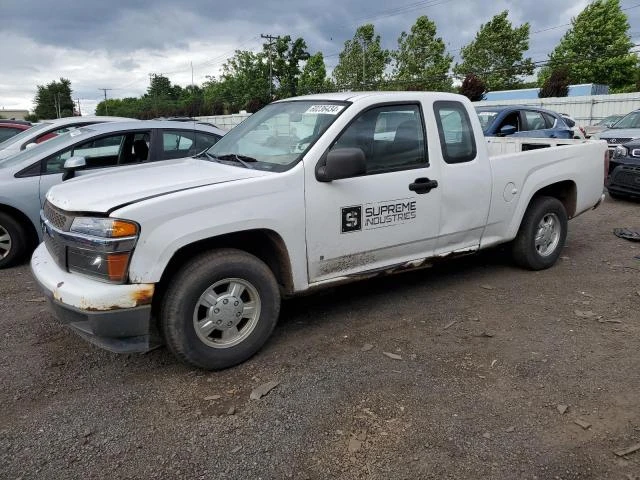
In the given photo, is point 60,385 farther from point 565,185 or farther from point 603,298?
point 565,185

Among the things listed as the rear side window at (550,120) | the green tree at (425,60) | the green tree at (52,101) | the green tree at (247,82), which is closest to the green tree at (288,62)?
the green tree at (247,82)

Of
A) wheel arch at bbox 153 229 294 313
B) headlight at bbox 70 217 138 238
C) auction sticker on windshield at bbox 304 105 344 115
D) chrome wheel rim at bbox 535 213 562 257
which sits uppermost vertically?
auction sticker on windshield at bbox 304 105 344 115

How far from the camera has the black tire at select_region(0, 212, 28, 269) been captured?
585 cm

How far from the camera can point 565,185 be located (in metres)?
5.82

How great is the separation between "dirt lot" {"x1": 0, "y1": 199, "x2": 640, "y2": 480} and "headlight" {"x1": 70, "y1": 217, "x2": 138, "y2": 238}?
1032 millimetres

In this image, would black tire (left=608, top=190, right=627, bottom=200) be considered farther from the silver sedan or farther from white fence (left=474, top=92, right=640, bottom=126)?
white fence (left=474, top=92, right=640, bottom=126)

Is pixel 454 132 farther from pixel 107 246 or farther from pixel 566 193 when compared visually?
pixel 107 246

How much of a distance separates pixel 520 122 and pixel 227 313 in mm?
9722

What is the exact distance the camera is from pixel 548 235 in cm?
569

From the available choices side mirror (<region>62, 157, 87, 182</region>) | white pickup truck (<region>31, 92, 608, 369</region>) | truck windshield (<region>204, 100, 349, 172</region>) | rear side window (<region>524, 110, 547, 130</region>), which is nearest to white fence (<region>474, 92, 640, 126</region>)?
rear side window (<region>524, 110, 547, 130</region>)

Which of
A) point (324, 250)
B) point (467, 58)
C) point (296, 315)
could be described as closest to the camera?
point (324, 250)

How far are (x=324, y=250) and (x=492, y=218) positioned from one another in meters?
1.97

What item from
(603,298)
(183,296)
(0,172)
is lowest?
(603,298)

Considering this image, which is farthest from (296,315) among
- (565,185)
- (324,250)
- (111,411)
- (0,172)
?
(0,172)
